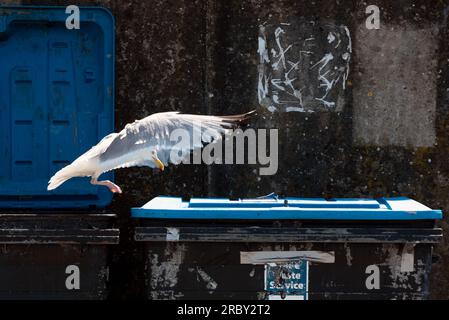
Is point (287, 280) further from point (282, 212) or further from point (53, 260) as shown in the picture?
point (53, 260)

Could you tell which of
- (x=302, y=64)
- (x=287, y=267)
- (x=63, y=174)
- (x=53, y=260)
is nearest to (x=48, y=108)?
(x=63, y=174)

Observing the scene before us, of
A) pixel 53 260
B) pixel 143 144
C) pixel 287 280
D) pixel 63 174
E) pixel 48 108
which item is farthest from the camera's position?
pixel 48 108

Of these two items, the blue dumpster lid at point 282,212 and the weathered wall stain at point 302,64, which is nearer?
the blue dumpster lid at point 282,212

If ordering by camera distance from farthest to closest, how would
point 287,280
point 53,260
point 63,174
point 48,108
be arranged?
point 48,108, point 63,174, point 53,260, point 287,280

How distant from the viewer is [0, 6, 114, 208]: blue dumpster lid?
5109 mm

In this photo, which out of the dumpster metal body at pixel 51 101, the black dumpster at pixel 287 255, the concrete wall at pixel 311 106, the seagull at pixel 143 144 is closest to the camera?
the black dumpster at pixel 287 255

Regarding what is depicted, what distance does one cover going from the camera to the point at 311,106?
520 cm

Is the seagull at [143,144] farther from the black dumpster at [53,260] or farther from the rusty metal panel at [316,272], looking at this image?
the rusty metal panel at [316,272]

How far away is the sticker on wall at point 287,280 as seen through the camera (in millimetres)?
3818

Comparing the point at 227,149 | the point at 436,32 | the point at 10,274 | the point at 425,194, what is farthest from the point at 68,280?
the point at 436,32

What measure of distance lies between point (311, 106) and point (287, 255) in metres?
1.60

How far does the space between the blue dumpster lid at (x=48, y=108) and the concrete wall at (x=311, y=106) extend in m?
0.17

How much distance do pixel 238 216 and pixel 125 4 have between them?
1936 millimetres

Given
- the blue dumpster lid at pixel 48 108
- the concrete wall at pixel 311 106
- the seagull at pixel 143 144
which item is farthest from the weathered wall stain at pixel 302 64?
the blue dumpster lid at pixel 48 108
